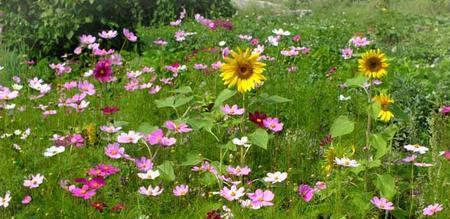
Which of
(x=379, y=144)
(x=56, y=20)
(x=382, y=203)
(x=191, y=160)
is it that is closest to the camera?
(x=382, y=203)

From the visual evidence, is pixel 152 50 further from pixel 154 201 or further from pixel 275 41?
pixel 154 201

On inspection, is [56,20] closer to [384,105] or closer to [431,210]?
[384,105]

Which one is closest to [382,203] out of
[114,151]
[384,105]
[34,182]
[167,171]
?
[384,105]

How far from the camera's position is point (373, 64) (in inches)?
124

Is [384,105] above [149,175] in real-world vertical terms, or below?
above

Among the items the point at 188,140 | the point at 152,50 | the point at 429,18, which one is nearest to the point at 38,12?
the point at 152,50

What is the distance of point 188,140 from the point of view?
3.94m

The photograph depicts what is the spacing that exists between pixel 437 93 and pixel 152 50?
313 centimetres

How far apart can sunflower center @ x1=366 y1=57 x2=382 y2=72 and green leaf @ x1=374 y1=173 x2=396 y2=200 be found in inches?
19.3

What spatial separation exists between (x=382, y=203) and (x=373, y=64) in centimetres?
64

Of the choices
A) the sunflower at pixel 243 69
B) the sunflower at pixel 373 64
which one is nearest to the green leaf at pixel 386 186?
the sunflower at pixel 373 64

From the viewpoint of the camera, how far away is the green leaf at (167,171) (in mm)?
3287

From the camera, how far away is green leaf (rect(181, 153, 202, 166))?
336 centimetres

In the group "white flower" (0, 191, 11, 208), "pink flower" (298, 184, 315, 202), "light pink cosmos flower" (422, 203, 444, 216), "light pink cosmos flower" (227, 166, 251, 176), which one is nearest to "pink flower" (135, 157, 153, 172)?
"light pink cosmos flower" (227, 166, 251, 176)
